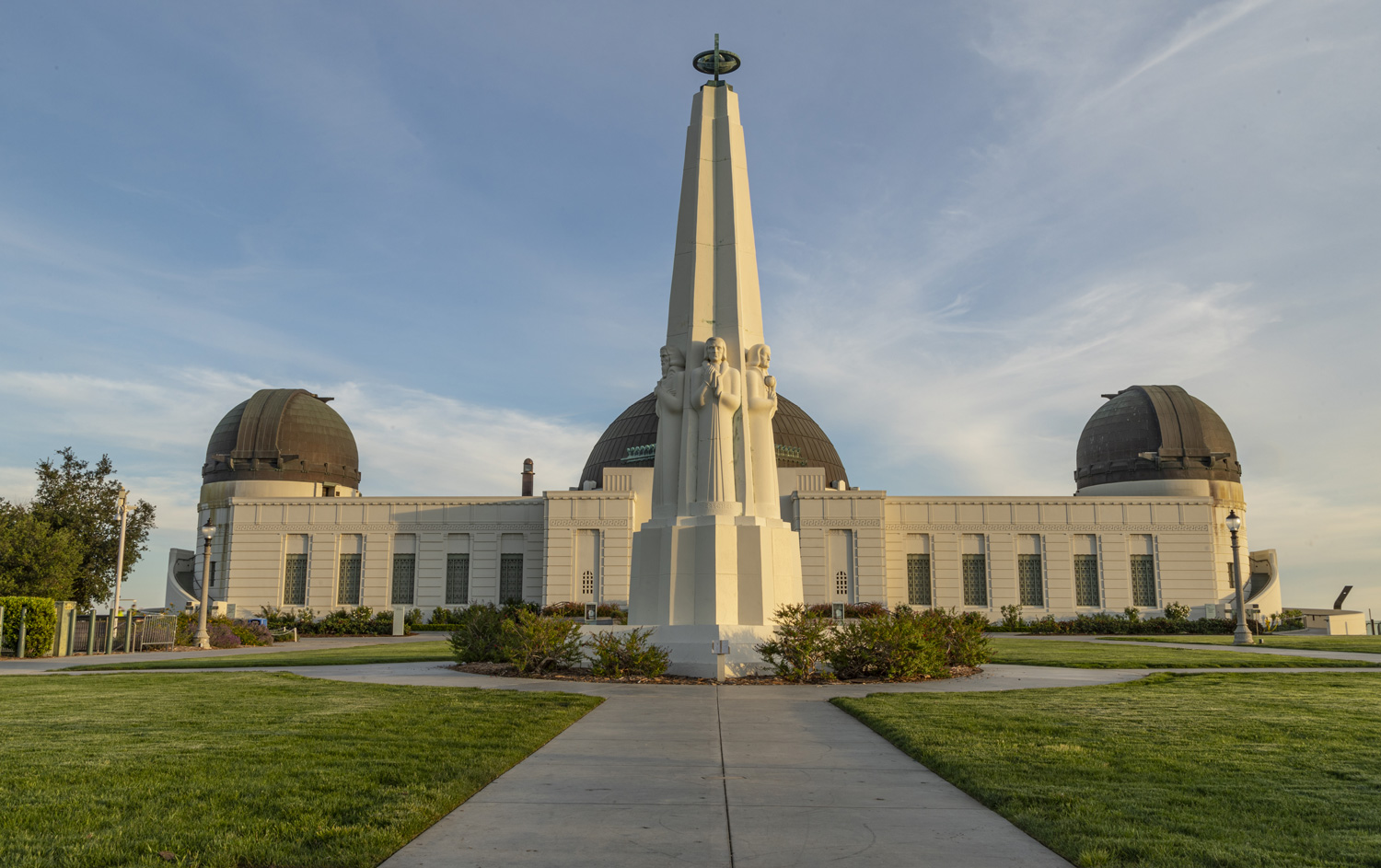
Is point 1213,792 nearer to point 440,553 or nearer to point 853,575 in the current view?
point 853,575

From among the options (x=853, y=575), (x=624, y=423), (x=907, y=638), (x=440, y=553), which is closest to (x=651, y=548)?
(x=907, y=638)

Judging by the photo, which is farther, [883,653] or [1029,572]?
[1029,572]

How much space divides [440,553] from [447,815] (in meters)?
42.4

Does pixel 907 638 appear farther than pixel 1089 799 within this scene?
Yes

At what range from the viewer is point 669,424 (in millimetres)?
18500

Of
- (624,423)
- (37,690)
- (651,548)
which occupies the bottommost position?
(37,690)

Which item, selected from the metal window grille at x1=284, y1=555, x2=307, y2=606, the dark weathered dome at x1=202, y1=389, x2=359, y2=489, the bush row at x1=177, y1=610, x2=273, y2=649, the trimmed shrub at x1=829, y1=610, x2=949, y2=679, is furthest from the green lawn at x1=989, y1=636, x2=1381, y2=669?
the dark weathered dome at x1=202, y1=389, x2=359, y2=489

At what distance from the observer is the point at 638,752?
25.5 ft

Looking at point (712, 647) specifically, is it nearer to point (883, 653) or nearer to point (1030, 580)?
point (883, 653)

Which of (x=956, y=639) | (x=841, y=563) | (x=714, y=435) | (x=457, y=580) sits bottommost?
(x=956, y=639)

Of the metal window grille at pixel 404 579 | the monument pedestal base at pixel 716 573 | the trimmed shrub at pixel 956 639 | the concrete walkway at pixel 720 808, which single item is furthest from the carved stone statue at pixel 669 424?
the metal window grille at pixel 404 579

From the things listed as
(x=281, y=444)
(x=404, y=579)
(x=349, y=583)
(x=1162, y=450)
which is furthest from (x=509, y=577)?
(x=1162, y=450)

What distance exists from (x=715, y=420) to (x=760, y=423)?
1.18 meters

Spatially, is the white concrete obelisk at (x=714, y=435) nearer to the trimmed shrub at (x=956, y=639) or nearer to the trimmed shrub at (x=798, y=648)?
the trimmed shrub at (x=798, y=648)
